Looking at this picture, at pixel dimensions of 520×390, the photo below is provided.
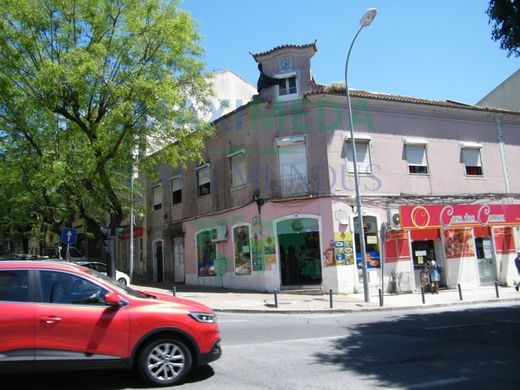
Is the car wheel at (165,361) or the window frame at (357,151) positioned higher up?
the window frame at (357,151)

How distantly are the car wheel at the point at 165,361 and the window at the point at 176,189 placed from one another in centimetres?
→ 2061

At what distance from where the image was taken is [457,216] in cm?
2127

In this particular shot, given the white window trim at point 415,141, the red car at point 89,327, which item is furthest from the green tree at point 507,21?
the white window trim at point 415,141

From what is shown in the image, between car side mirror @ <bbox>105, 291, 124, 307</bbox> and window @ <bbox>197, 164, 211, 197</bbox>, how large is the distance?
18105 millimetres

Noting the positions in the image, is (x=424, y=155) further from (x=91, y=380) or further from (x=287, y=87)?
(x=91, y=380)

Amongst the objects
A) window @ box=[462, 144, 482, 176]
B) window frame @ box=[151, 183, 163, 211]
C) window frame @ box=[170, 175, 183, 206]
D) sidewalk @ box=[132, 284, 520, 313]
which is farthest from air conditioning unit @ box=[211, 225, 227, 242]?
window @ box=[462, 144, 482, 176]

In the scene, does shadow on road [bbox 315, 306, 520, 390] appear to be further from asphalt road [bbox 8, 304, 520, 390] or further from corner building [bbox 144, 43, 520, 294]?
corner building [bbox 144, 43, 520, 294]

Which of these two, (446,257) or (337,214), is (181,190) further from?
(446,257)

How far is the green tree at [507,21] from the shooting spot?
32.1 ft

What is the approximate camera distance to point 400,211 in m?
20.3

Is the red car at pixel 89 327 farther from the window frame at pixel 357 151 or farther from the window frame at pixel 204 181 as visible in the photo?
the window frame at pixel 204 181

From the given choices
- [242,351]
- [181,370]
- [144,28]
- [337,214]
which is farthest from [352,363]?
[144,28]

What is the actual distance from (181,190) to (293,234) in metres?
8.73

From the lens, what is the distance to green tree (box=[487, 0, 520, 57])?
32.1ft
